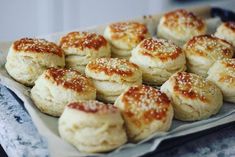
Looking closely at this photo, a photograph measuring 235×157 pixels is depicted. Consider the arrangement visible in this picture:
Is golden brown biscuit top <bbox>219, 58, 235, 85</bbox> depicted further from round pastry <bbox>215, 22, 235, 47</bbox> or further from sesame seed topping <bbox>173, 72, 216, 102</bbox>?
round pastry <bbox>215, 22, 235, 47</bbox>

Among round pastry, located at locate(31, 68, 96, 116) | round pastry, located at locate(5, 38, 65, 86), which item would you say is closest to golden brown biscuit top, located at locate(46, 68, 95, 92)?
round pastry, located at locate(31, 68, 96, 116)

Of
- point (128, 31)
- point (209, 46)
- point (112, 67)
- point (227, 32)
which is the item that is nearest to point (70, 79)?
point (112, 67)

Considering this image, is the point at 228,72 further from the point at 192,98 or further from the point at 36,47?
the point at 36,47

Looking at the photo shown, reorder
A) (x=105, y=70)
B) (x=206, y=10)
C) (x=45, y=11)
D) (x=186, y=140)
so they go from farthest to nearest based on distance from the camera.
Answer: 1. (x=45, y=11)
2. (x=206, y=10)
3. (x=105, y=70)
4. (x=186, y=140)

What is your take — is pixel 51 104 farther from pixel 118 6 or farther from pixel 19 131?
pixel 118 6

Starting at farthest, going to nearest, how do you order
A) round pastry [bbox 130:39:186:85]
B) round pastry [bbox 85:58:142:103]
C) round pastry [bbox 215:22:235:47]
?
round pastry [bbox 215:22:235:47] < round pastry [bbox 130:39:186:85] < round pastry [bbox 85:58:142:103]

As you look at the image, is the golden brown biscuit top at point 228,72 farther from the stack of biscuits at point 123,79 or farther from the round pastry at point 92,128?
the round pastry at point 92,128

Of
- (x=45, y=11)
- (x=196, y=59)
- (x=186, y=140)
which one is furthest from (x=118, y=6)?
(x=186, y=140)
